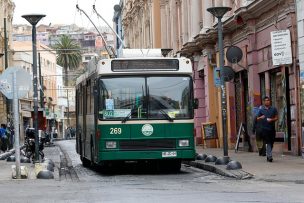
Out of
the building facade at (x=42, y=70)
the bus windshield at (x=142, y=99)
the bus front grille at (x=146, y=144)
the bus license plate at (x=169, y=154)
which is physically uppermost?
the building facade at (x=42, y=70)

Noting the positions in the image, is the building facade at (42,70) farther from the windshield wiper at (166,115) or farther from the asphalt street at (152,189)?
the asphalt street at (152,189)

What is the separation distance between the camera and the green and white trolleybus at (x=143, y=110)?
18.4 m

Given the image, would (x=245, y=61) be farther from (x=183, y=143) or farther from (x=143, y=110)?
(x=143, y=110)

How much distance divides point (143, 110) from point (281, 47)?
267 inches

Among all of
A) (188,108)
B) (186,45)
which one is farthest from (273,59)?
(186,45)

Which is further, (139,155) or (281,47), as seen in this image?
(281,47)

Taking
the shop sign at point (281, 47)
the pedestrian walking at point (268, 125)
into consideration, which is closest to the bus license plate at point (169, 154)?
the pedestrian walking at point (268, 125)

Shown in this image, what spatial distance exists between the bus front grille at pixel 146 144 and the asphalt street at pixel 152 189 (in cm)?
73

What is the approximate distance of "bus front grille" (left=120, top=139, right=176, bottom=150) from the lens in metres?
18.5

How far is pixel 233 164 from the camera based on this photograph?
18.4 metres

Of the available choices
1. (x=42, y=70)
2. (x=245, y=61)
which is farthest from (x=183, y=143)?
(x=42, y=70)

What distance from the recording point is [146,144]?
60.9 ft

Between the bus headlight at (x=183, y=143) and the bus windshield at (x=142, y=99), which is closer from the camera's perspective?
the bus windshield at (x=142, y=99)

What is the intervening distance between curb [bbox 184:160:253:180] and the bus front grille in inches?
57.7
